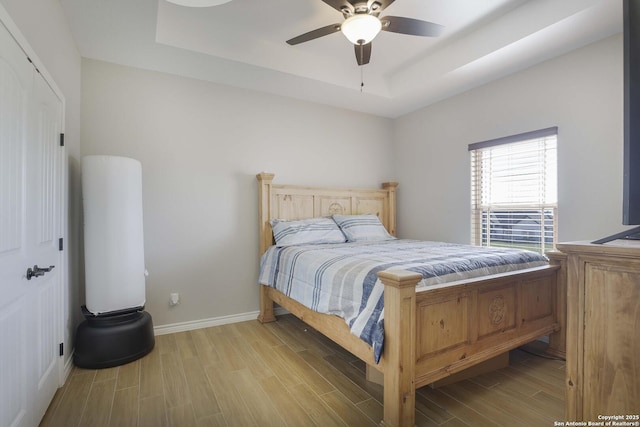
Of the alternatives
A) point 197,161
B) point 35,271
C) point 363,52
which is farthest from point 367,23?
point 35,271

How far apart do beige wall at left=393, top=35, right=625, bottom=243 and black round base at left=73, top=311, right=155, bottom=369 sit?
3.36m

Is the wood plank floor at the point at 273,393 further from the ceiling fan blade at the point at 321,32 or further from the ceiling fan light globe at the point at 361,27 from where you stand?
the ceiling fan blade at the point at 321,32

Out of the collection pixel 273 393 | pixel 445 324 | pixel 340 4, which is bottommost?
pixel 273 393

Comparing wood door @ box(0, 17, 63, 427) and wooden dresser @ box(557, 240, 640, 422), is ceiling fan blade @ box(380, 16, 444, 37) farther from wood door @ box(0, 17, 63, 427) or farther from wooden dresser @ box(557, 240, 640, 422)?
wood door @ box(0, 17, 63, 427)

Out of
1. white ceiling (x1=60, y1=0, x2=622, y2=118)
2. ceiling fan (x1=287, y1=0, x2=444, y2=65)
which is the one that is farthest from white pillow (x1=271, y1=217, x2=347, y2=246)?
ceiling fan (x1=287, y1=0, x2=444, y2=65)

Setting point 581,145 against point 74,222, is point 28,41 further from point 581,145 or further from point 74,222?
point 581,145

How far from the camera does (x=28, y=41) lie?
1.60m

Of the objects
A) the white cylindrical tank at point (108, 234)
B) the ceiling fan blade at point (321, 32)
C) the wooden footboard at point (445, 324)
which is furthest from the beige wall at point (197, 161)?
the ceiling fan blade at point (321, 32)

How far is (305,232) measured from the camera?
3.28 m

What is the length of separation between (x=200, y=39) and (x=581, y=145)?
11.2 ft

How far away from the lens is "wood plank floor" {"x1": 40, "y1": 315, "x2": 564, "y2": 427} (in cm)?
174

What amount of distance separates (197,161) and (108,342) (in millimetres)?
1791

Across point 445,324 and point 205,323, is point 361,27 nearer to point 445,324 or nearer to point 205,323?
point 445,324

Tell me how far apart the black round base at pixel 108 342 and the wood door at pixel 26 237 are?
28cm
